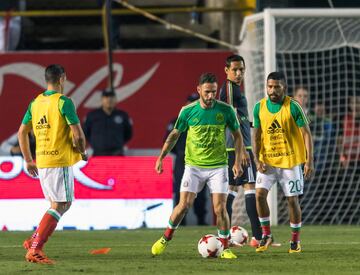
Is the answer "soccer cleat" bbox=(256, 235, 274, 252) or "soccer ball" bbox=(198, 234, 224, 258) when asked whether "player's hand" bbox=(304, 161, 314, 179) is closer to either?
"soccer cleat" bbox=(256, 235, 274, 252)

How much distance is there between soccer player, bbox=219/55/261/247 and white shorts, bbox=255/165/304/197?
0.22 m

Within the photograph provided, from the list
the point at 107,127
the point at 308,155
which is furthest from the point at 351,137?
the point at 308,155

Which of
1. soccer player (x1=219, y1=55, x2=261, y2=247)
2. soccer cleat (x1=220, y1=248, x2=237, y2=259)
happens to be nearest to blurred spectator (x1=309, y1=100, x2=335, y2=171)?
soccer player (x1=219, y1=55, x2=261, y2=247)

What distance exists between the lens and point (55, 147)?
9953 millimetres

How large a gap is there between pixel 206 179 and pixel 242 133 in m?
1.12

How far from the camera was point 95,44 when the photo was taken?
21.0 metres

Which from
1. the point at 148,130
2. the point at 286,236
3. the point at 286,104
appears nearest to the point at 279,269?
the point at 286,104

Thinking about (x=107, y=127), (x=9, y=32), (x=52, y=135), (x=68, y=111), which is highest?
(x=9, y=32)

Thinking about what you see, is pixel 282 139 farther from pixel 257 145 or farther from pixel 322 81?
pixel 322 81

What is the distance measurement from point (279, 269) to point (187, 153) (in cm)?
186

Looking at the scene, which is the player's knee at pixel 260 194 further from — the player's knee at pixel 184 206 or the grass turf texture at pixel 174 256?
the player's knee at pixel 184 206

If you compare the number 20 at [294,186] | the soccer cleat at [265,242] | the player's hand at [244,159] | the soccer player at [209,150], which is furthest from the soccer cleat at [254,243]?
the soccer player at [209,150]

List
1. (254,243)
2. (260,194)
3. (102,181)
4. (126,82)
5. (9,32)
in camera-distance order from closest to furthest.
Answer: (260,194)
(254,243)
(102,181)
(126,82)
(9,32)

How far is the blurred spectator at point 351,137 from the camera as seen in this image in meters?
16.3
